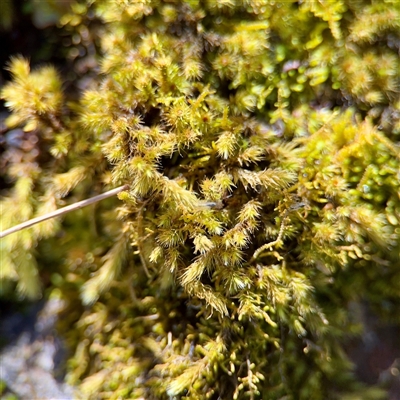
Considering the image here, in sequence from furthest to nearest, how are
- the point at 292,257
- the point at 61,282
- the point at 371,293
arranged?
the point at 61,282
the point at 371,293
the point at 292,257

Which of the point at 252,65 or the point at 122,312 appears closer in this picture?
the point at 252,65

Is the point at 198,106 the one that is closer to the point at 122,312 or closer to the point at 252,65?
the point at 252,65

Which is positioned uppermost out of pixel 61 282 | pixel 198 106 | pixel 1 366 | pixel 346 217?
pixel 198 106

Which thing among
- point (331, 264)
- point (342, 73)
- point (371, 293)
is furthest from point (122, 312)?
point (342, 73)

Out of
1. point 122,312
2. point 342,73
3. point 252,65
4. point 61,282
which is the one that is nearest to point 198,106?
point 252,65

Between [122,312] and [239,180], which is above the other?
[239,180]

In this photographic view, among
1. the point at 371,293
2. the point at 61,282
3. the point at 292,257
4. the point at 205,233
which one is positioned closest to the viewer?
the point at 205,233
